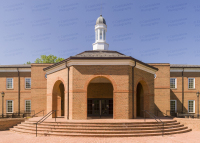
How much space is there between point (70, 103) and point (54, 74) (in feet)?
14.0

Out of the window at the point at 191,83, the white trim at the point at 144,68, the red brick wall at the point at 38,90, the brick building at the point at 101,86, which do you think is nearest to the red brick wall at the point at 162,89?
the brick building at the point at 101,86

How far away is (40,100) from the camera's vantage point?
25.1 metres

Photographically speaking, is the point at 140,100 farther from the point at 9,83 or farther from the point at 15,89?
the point at 9,83

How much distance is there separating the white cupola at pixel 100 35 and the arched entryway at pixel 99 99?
4.54m

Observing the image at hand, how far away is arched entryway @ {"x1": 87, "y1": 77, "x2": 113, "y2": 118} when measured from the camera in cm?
2125

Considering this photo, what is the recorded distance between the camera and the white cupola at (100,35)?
22984 millimetres

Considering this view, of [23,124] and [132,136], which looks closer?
[132,136]

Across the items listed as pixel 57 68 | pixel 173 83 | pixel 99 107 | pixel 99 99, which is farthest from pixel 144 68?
pixel 173 83

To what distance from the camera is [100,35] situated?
Answer: 23625 mm

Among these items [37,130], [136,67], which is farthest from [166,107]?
[37,130]

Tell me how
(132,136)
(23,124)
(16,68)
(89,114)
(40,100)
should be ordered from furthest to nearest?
(16,68) → (40,100) → (89,114) → (23,124) → (132,136)

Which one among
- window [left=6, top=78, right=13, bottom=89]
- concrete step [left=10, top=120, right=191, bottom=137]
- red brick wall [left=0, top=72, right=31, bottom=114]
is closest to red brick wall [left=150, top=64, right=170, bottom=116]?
concrete step [left=10, top=120, right=191, bottom=137]

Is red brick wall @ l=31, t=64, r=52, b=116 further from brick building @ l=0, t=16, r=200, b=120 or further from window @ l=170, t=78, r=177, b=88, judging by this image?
window @ l=170, t=78, r=177, b=88

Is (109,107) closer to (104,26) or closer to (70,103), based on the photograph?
(70,103)
